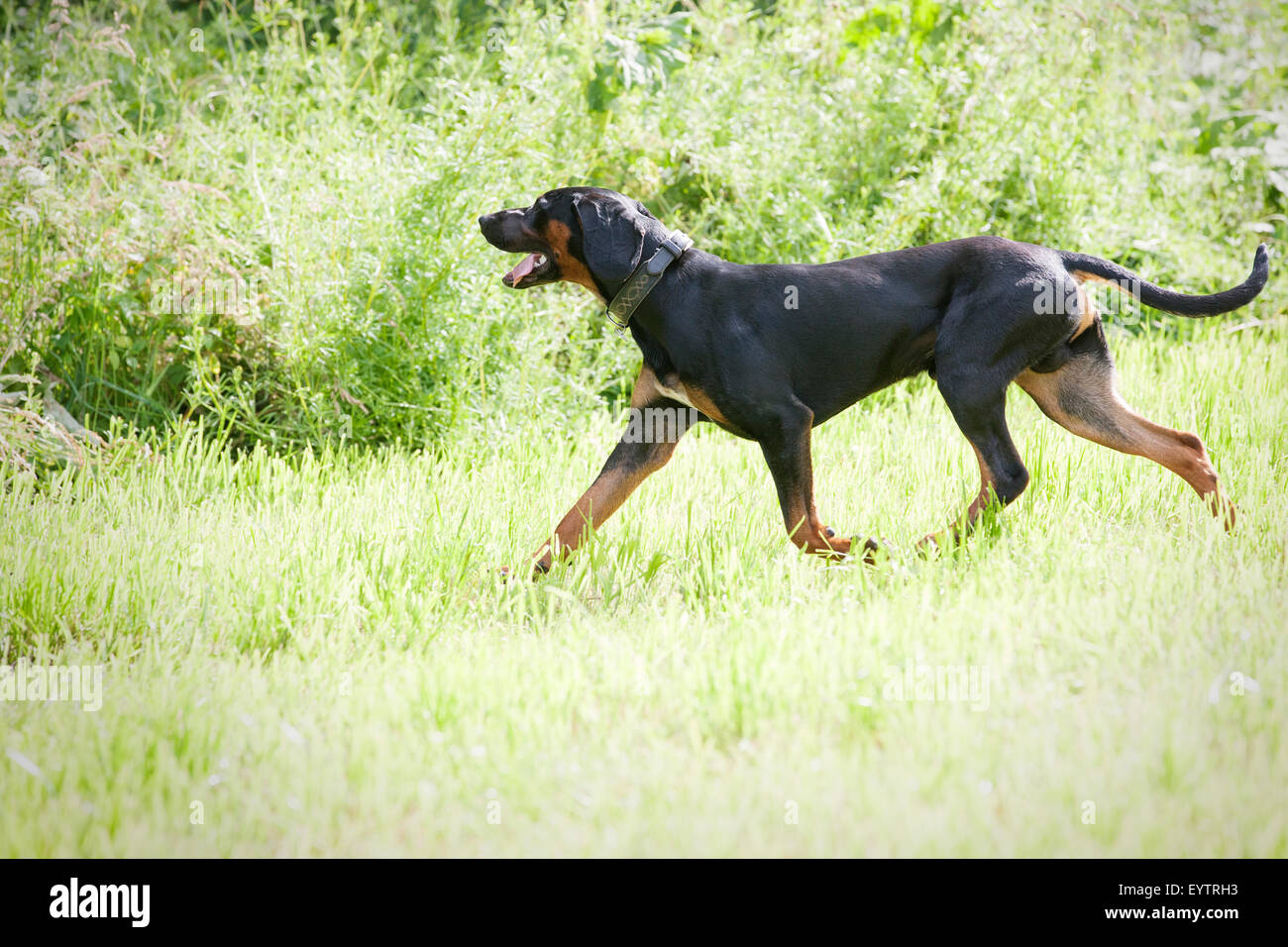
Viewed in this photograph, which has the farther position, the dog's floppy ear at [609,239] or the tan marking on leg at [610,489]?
the tan marking on leg at [610,489]

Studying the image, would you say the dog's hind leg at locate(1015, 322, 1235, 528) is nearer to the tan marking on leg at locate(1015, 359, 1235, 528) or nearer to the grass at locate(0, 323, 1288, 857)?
the tan marking on leg at locate(1015, 359, 1235, 528)

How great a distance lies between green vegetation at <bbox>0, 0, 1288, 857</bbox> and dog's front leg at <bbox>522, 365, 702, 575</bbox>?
0.23 meters

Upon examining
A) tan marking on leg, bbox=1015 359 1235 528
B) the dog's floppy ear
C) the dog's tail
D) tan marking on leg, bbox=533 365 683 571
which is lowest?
tan marking on leg, bbox=533 365 683 571

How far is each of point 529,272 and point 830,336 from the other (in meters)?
1.20

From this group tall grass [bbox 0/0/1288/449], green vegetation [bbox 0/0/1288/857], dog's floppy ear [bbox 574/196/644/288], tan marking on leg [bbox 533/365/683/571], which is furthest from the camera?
tall grass [bbox 0/0/1288/449]

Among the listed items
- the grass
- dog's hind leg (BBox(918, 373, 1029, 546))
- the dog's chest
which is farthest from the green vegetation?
the dog's chest

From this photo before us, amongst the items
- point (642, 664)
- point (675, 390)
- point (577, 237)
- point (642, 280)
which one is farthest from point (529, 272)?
A: point (642, 664)

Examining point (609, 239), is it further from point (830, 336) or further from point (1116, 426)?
point (1116, 426)

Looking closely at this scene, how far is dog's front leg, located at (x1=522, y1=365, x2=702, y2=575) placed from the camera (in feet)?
15.2

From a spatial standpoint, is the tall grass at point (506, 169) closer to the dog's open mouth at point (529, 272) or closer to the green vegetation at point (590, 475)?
the green vegetation at point (590, 475)

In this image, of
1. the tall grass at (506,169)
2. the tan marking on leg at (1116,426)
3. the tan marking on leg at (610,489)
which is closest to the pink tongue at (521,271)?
the tan marking on leg at (610,489)

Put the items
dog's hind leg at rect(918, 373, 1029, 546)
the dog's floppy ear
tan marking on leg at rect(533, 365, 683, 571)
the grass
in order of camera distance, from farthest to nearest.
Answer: tan marking on leg at rect(533, 365, 683, 571)
the dog's floppy ear
dog's hind leg at rect(918, 373, 1029, 546)
the grass

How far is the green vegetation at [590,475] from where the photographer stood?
2971 millimetres

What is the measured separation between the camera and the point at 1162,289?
4.53m
